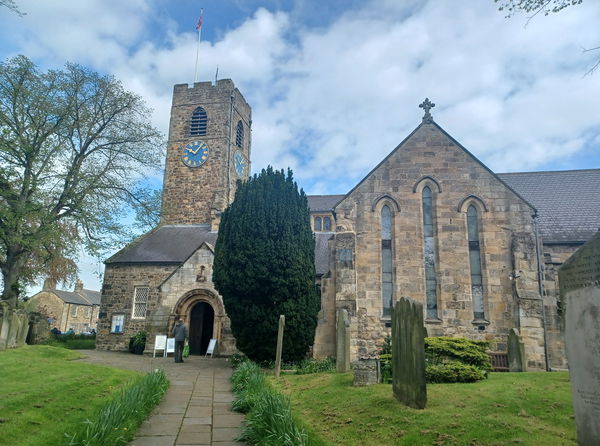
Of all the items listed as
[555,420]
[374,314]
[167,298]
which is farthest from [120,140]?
[555,420]

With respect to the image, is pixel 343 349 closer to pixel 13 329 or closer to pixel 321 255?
pixel 321 255

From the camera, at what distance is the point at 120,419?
6.34 metres

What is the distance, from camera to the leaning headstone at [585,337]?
5211mm

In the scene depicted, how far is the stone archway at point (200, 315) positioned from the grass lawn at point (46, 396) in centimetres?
829

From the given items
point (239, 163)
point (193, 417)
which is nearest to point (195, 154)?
point (239, 163)

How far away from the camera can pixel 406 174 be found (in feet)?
58.2

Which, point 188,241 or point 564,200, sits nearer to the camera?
point 564,200

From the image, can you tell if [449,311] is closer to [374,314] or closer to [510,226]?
[374,314]

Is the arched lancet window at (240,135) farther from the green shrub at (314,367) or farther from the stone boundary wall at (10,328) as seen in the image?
the green shrub at (314,367)

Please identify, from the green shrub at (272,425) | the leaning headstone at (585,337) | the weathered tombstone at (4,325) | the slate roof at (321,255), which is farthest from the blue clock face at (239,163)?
the leaning headstone at (585,337)

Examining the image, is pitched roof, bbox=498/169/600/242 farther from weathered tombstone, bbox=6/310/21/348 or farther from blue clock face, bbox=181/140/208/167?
blue clock face, bbox=181/140/208/167

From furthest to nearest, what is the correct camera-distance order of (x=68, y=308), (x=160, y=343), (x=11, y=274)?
(x=68, y=308)
(x=160, y=343)
(x=11, y=274)

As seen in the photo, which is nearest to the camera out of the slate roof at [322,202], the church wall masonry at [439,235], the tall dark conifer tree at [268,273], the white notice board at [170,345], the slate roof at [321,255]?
the tall dark conifer tree at [268,273]

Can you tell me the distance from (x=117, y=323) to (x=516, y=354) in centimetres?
2182
